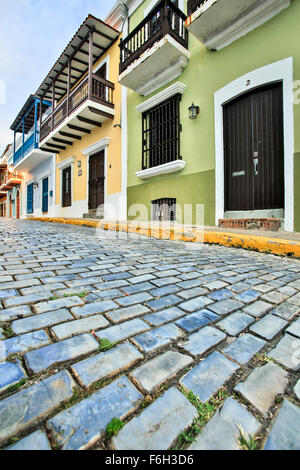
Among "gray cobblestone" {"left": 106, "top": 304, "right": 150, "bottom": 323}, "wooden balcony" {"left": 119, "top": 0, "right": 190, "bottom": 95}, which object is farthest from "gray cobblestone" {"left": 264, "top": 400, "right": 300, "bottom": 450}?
"wooden balcony" {"left": 119, "top": 0, "right": 190, "bottom": 95}

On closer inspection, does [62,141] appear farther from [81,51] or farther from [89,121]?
[81,51]

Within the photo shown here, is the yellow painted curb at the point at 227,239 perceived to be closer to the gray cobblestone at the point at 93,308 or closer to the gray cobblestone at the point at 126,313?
the gray cobblestone at the point at 126,313

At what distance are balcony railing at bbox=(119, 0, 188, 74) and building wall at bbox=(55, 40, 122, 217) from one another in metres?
→ 1.53

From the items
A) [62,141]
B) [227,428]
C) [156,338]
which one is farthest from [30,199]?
[227,428]

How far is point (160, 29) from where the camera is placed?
588 cm

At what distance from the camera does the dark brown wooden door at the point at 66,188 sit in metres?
11.7

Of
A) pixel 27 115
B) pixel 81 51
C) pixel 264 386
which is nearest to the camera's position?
pixel 264 386

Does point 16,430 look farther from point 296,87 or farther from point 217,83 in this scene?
point 217,83

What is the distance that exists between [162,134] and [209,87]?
184cm

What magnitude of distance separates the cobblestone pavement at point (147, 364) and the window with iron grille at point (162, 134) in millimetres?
5540

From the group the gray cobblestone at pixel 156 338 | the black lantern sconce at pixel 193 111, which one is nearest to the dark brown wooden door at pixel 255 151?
the black lantern sconce at pixel 193 111

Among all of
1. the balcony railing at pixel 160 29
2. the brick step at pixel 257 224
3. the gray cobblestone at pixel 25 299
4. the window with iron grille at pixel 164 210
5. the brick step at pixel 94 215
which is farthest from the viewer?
the brick step at pixel 94 215

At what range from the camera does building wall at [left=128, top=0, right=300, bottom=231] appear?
174 inches

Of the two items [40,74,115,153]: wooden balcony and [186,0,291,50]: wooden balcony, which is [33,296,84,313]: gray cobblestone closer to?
[186,0,291,50]: wooden balcony
